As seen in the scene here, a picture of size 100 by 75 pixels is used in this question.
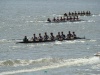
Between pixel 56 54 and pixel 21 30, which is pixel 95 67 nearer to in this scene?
pixel 56 54

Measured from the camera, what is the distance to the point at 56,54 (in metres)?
46.4

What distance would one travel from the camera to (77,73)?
35.7 m

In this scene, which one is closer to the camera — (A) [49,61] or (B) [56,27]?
(A) [49,61]

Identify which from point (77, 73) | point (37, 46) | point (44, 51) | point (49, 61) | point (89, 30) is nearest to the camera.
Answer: point (77, 73)

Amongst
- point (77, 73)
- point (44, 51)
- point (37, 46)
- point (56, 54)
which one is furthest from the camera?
point (37, 46)

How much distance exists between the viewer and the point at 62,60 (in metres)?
41.2

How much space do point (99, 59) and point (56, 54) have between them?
6337 mm

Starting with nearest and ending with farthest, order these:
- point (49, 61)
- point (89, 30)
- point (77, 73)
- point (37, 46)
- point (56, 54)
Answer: point (77, 73) → point (49, 61) → point (56, 54) → point (37, 46) → point (89, 30)

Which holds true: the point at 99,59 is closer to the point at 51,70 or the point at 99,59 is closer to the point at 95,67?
the point at 95,67

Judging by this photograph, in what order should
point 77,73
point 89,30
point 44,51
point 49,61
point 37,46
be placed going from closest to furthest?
point 77,73 < point 49,61 < point 44,51 < point 37,46 < point 89,30

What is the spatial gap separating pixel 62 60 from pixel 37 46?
12.0 meters

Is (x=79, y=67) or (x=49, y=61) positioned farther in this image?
(x=49, y=61)

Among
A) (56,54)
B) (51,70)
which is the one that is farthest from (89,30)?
(51,70)

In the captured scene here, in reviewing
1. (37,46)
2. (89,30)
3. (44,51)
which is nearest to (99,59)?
(44,51)
